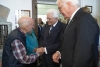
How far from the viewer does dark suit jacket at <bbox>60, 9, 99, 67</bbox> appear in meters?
0.95

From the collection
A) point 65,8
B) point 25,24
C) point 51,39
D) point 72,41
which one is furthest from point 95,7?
point 72,41

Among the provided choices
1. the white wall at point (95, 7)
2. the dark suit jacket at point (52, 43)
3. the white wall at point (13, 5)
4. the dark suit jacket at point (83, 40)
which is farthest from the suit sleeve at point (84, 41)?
the white wall at point (95, 7)

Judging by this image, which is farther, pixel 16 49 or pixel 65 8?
pixel 16 49

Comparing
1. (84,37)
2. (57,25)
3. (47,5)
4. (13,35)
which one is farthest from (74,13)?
(47,5)

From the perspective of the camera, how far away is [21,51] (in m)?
1.42

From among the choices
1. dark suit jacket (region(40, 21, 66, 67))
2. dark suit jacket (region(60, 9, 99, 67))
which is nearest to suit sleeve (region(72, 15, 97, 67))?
dark suit jacket (region(60, 9, 99, 67))

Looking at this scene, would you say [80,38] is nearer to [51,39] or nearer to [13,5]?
[51,39]

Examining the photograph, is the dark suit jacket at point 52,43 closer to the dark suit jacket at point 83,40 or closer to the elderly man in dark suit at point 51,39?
the elderly man in dark suit at point 51,39

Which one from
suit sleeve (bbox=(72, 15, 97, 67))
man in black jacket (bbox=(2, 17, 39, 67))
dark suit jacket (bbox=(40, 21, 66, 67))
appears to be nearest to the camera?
suit sleeve (bbox=(72, 15, 97, 67))

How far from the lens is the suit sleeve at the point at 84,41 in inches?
37.3

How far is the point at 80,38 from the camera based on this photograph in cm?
97

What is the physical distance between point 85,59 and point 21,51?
2.31ft

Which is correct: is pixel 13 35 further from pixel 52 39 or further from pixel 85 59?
pixel 85 59

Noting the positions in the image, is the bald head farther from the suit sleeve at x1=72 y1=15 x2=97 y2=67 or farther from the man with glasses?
the suit sleeve at x1=72 y1=15 x2=97 y2=67
